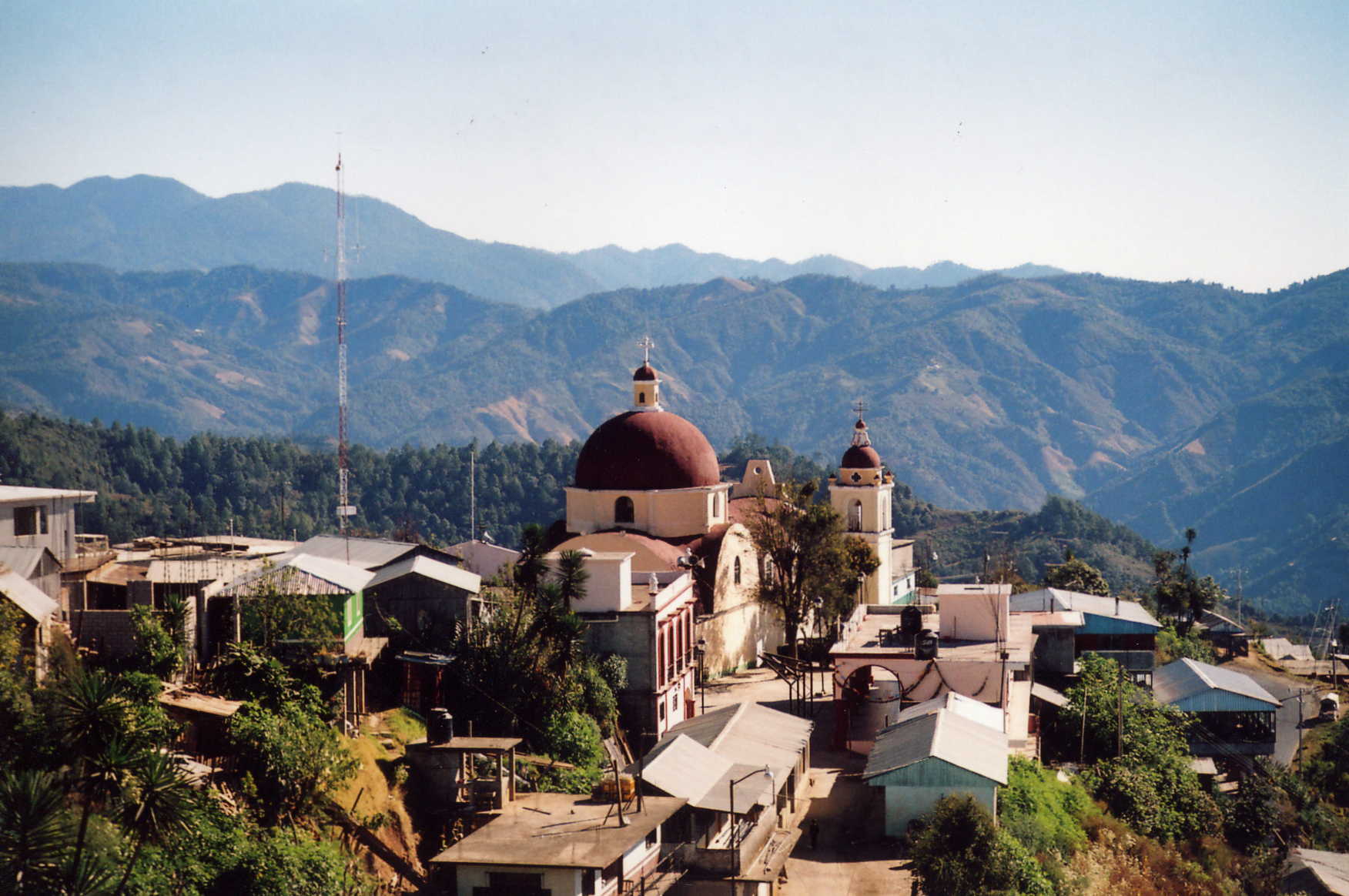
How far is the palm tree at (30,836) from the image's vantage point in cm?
1494

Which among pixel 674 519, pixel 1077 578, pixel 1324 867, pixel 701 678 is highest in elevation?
pixel 674 519

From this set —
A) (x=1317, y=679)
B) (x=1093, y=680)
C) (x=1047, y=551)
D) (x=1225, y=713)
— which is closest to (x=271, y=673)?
(x=1093, y=680)

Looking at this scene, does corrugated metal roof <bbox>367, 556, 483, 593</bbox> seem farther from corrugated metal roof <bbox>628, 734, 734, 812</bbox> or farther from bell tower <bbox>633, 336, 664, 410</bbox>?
bell tower <bbox>633, 336, 664, 410</bbox>

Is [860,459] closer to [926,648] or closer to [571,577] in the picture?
[926,648]

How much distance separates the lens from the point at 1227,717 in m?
38.8

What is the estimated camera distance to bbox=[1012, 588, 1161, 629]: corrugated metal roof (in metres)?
43.0

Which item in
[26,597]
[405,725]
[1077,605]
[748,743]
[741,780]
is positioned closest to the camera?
[26,597]

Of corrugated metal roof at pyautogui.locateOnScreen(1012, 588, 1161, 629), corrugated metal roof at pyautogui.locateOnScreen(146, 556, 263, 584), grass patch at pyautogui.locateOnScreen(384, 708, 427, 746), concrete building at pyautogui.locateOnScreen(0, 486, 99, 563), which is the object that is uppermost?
concrete building at pyautogui.locateOnScreen(0, 486, 99, 563)

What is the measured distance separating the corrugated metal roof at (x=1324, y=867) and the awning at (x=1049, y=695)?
5.78 m

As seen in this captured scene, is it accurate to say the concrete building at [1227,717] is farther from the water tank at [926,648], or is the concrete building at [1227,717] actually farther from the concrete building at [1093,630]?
the water tank at [926,648]

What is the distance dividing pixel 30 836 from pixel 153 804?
1.43m

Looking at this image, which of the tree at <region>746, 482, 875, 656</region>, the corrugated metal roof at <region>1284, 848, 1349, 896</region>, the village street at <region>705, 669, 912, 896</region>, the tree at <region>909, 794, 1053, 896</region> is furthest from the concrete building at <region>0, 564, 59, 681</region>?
the corrugated metal roof at <region>1284, 848, 1349, 896</region>

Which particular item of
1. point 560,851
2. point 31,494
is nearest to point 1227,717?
point 560,851

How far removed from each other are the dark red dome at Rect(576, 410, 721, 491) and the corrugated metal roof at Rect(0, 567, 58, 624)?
72.1ft
